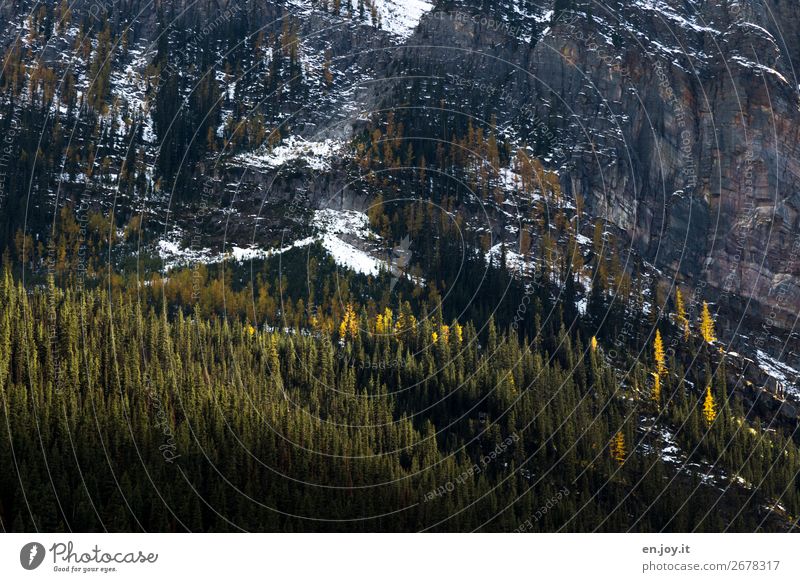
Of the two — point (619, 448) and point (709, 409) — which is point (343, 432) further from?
point (709, 409)

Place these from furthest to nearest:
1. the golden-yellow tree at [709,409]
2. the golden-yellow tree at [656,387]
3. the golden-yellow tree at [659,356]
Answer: the golden-yellow tree at [659,356]
the golden-yellow tree at [656,387]
the golden-yellow tree at [709,409]

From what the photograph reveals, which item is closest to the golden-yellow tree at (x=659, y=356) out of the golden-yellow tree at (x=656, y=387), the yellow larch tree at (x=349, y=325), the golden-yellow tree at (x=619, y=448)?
the golden-yellow tree at (x=656, y=387)

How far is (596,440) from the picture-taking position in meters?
143

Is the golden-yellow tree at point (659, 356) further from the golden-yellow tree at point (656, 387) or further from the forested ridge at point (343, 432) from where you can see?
the golden-yellow tree at point (656, 387)

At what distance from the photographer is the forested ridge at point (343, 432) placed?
95562mm

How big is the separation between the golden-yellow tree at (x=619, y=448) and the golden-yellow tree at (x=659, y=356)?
31.6 meters

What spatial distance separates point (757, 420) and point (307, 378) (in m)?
87.4

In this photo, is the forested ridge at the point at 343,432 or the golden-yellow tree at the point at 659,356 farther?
the golden-yellow tree at the point at 659,356

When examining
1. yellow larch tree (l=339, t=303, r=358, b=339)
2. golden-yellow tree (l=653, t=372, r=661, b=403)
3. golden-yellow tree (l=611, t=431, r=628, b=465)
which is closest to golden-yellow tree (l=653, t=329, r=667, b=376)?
golden-yellow tree (l=653, t=372, r=661, b=403)

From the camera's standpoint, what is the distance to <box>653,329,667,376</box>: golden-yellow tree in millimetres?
178875

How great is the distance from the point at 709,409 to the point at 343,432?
71250 millimetres

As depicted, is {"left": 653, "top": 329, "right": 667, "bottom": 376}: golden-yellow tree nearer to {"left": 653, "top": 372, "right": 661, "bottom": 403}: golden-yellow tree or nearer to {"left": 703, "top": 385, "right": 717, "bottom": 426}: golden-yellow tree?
{"left": 653, "top": 372, "right": 661, "bottom": 403}: golden-yellow tree
